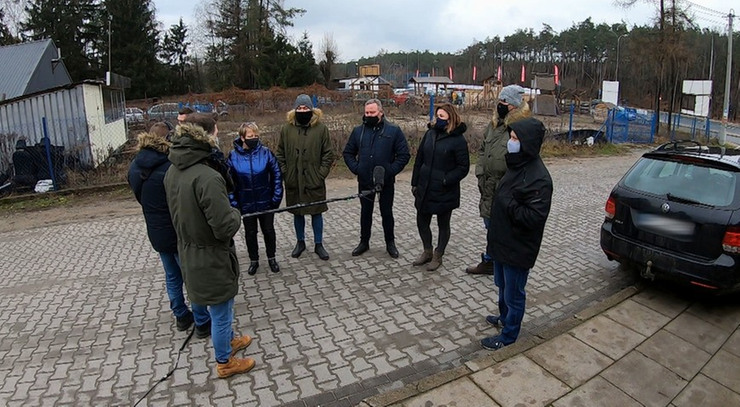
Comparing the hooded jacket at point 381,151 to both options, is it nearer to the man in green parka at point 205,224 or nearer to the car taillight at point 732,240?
the man in green parka at point 205,224

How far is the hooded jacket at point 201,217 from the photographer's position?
116 inches

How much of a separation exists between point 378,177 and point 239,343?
2306 mm

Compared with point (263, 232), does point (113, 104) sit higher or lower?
higher

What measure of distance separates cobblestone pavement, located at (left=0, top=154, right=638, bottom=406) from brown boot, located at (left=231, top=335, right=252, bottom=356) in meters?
0.06

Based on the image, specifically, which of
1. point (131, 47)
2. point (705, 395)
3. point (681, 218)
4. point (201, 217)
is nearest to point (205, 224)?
point (201, 217)

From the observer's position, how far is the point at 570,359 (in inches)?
137

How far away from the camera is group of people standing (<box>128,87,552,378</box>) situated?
9.94ft

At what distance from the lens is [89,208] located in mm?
9023

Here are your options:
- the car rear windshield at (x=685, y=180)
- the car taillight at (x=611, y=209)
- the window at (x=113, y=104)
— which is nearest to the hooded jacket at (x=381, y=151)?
the car taillight at (x=611, y=209)

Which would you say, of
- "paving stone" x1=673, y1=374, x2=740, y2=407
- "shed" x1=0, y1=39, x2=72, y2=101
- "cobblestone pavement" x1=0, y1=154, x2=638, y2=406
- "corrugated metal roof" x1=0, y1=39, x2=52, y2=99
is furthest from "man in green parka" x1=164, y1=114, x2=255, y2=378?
"corrugated metal roof" x1=0, y1=39, x2=52, y2=99

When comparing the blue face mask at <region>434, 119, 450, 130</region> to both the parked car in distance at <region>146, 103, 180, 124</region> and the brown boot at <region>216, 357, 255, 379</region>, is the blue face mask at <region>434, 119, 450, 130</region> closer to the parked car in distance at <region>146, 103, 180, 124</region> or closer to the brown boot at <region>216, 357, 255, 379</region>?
the brown boot at <region>216, 357, 255, 379</region>

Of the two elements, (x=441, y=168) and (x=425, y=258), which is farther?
(x=425, y=258)

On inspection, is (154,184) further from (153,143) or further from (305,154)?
(305,154)

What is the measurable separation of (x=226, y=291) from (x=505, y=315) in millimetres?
2203
